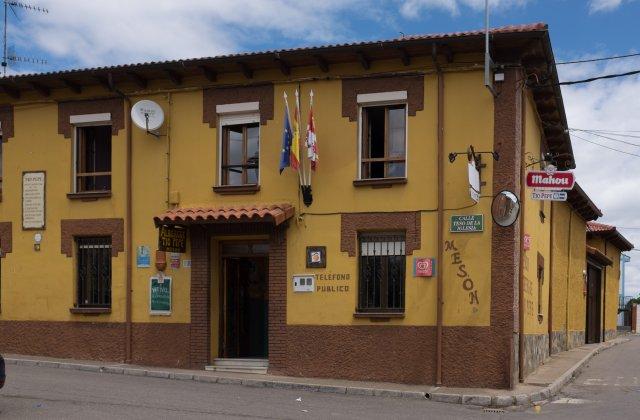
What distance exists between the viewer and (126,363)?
55.4ft

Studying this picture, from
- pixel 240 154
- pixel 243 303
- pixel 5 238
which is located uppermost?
pixel 240 154

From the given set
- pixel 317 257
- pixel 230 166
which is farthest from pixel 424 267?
pixel 230 166

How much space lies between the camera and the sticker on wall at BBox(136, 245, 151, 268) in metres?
17.0

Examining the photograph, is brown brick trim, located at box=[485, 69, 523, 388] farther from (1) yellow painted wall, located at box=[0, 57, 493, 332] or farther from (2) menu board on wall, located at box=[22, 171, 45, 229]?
(2) menu board on wall, located at box=[22, 171, 45, 229]

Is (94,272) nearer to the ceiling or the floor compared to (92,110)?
nearer to the floor

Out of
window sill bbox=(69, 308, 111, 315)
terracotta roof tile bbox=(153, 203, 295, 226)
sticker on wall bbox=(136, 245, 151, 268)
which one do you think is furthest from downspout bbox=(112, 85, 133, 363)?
terracotta roof tile bbox=(153, 203, 295, 226)

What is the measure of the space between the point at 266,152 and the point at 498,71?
4.75 metres

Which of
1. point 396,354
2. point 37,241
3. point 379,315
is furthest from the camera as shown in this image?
point 37,241

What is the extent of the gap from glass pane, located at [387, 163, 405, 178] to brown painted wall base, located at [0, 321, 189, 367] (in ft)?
16.9

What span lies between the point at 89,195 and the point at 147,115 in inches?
88.1

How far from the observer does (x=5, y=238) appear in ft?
59.7

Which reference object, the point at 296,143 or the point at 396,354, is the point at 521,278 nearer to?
the point at 396,354

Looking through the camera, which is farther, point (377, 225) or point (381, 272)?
point (381, 272)

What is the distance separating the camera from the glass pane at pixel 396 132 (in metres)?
15.7
